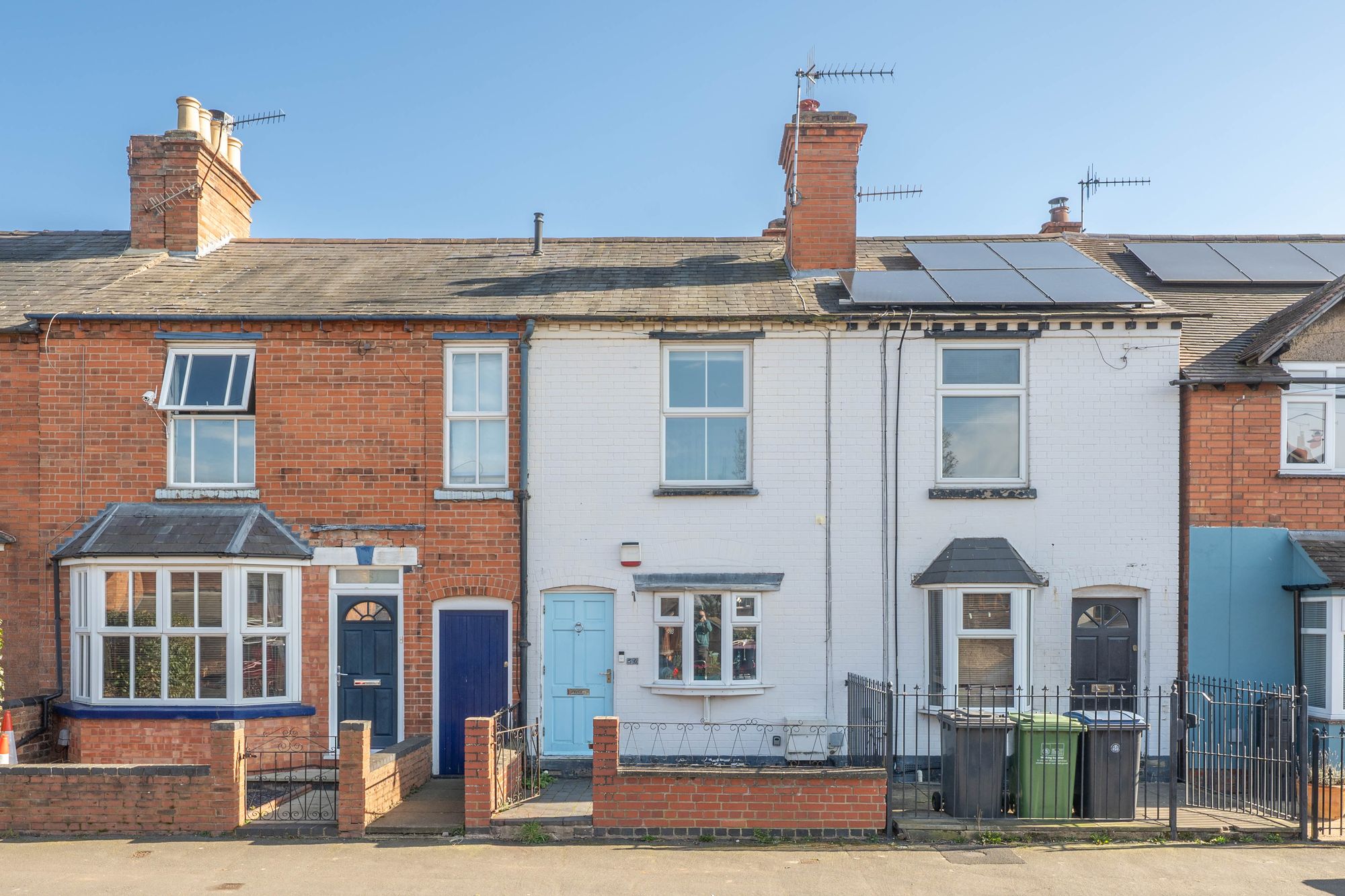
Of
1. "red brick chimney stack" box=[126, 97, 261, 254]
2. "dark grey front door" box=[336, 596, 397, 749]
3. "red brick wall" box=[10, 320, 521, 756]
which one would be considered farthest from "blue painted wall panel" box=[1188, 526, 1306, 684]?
"red brick chimney stack" box=[126, 97, 261, 254]

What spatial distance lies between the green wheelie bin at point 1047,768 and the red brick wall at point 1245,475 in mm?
3885

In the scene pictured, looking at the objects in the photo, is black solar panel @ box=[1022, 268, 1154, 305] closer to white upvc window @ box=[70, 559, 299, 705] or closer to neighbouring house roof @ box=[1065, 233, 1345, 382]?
neighbouring house roof @ box=[1065, 233, 1345, 382]

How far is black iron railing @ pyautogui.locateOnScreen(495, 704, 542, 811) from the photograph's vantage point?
9602 mm

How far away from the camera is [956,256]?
1420 centimetres

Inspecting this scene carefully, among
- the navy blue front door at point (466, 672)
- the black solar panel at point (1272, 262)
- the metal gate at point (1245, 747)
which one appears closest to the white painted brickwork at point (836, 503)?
the navy blue front door at point (466, 672)

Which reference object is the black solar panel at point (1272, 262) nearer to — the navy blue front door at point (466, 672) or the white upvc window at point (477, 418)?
the white upvc window at point (477, 418)

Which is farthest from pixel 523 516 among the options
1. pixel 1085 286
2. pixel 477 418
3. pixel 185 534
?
pixel 1085 286

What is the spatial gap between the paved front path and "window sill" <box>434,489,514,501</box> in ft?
13.2

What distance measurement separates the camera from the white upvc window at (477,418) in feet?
39.5

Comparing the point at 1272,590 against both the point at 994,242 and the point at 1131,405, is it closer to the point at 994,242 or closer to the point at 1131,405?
the point at 1131,405

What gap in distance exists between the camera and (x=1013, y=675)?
1152 centimetres

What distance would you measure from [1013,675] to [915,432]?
9.96 ft

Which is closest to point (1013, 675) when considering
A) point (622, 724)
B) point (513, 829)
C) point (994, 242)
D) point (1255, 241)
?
point (622, 724)

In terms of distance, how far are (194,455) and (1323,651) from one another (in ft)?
43.8
